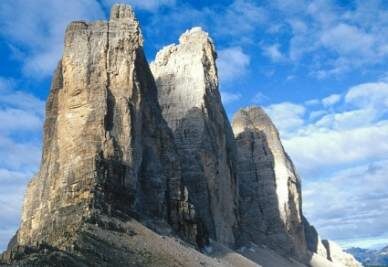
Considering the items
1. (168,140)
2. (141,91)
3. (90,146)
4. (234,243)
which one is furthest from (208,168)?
(90,146)

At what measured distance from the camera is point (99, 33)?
5984cm

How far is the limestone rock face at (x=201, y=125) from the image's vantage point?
81250 millimetres

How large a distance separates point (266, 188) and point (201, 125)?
2550cm

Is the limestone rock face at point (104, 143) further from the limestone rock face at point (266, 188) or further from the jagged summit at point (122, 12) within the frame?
the limestone rock face at point (266, 188)

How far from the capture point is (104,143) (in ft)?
181

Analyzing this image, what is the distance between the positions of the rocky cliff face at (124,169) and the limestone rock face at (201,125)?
0.57 ft

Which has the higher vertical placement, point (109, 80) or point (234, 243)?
point (109, 80)

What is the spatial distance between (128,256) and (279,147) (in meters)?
71.4

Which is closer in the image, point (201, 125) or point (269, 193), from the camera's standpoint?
point (201, 125)

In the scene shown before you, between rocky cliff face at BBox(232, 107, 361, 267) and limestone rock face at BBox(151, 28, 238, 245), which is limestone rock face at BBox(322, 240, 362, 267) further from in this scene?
limestone rock face at BBox(151, 28, 238, 245)

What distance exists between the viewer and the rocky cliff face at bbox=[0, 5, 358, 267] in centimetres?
4584

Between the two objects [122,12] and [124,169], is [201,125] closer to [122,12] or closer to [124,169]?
[122,12]

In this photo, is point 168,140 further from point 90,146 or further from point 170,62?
point 170,62

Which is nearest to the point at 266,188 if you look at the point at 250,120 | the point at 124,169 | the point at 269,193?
the point at 269,193
